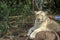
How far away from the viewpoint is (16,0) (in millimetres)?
8531

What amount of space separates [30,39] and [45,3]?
3054 mm

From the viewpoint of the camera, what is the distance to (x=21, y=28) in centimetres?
707

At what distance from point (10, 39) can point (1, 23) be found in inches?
29.8

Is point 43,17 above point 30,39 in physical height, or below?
above

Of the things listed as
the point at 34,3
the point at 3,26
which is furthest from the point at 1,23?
the point at 34,3

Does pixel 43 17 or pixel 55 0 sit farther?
pixel 55 0

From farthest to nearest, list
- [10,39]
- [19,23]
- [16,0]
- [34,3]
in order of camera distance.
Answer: [16,0] < [34,3] < [19,23] < [10,39]

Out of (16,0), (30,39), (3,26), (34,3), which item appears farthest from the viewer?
(16,0)

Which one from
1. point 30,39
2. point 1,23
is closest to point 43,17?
point 30,39

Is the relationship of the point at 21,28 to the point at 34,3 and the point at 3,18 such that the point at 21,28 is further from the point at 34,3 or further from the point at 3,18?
the point at 34,3

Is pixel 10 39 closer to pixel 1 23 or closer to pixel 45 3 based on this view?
pixel 1 23

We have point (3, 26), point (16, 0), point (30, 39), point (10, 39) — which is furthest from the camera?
point (16, 0)

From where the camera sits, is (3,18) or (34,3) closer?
(3,18)

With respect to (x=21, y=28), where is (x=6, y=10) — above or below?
above
